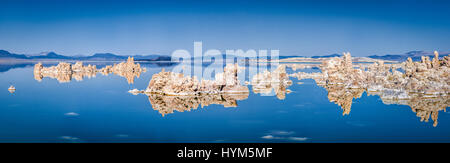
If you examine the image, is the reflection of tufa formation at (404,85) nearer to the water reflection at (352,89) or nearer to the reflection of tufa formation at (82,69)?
the water reflection at (352,89)

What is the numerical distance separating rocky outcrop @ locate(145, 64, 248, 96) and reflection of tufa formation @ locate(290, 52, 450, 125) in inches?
253

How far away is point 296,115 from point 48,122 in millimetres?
10494

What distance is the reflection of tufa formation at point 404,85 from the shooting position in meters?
18.2

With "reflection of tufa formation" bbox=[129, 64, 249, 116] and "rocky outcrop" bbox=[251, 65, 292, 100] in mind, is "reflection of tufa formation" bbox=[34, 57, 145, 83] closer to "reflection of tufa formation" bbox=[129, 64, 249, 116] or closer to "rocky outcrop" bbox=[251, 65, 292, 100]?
"rocky outcrop" bbox=[251, 65, 292, 100]

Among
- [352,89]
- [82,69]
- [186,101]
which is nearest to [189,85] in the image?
[186,101]

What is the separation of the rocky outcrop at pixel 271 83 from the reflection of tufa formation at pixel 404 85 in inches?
137

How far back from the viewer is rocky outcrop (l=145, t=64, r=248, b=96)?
2034 centimetres

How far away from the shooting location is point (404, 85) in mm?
22562

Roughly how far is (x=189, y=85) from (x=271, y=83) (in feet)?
33.8

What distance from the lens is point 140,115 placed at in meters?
15.1
